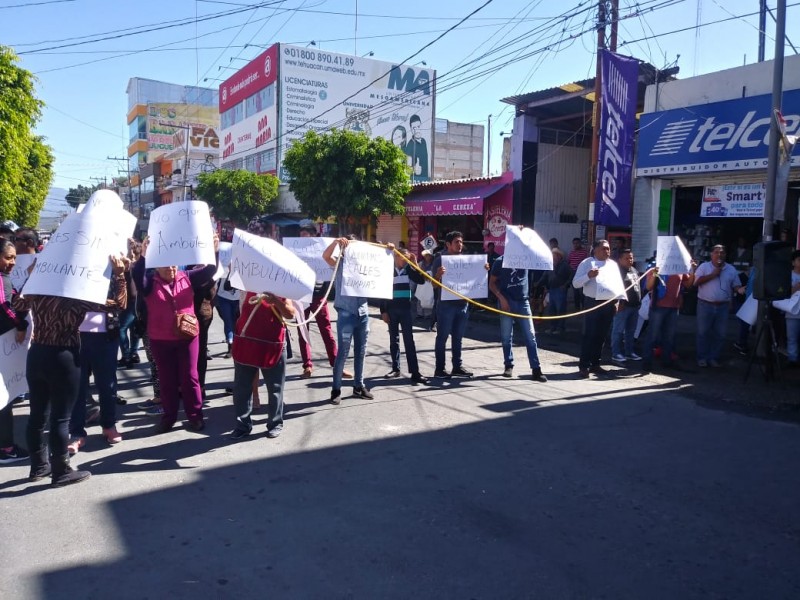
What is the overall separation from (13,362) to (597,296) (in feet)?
22.0

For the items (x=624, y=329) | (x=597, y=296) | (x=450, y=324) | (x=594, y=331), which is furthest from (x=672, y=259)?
(x=450, y=324)

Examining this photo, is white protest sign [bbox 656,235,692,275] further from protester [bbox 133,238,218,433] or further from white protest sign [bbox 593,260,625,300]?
protester [bbox 133,238,218,433]

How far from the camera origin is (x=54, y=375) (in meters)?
4.60

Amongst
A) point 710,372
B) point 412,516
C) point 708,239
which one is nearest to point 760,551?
point 412,516

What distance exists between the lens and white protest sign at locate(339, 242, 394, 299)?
7141 mm

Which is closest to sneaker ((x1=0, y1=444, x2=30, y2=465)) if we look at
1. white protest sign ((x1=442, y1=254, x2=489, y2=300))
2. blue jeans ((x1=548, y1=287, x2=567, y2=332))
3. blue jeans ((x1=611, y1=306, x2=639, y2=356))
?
white protest sign ((x1=442, y1=254, x2=489, y2=300))

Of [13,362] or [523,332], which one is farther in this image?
[523,332]

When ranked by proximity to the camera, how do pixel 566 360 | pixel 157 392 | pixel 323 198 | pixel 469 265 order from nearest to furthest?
pixel 157 392, pixel 469 265, pixel 566 360, pixel 323 198

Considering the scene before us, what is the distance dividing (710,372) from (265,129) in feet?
115

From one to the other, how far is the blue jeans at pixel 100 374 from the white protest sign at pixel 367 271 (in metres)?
2.46

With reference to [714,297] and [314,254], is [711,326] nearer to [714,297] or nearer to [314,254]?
[714,297]

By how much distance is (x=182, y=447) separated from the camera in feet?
18.3

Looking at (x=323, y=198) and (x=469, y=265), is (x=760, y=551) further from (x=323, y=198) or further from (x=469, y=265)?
(x=323, y=198)

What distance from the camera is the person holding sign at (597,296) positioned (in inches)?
344
